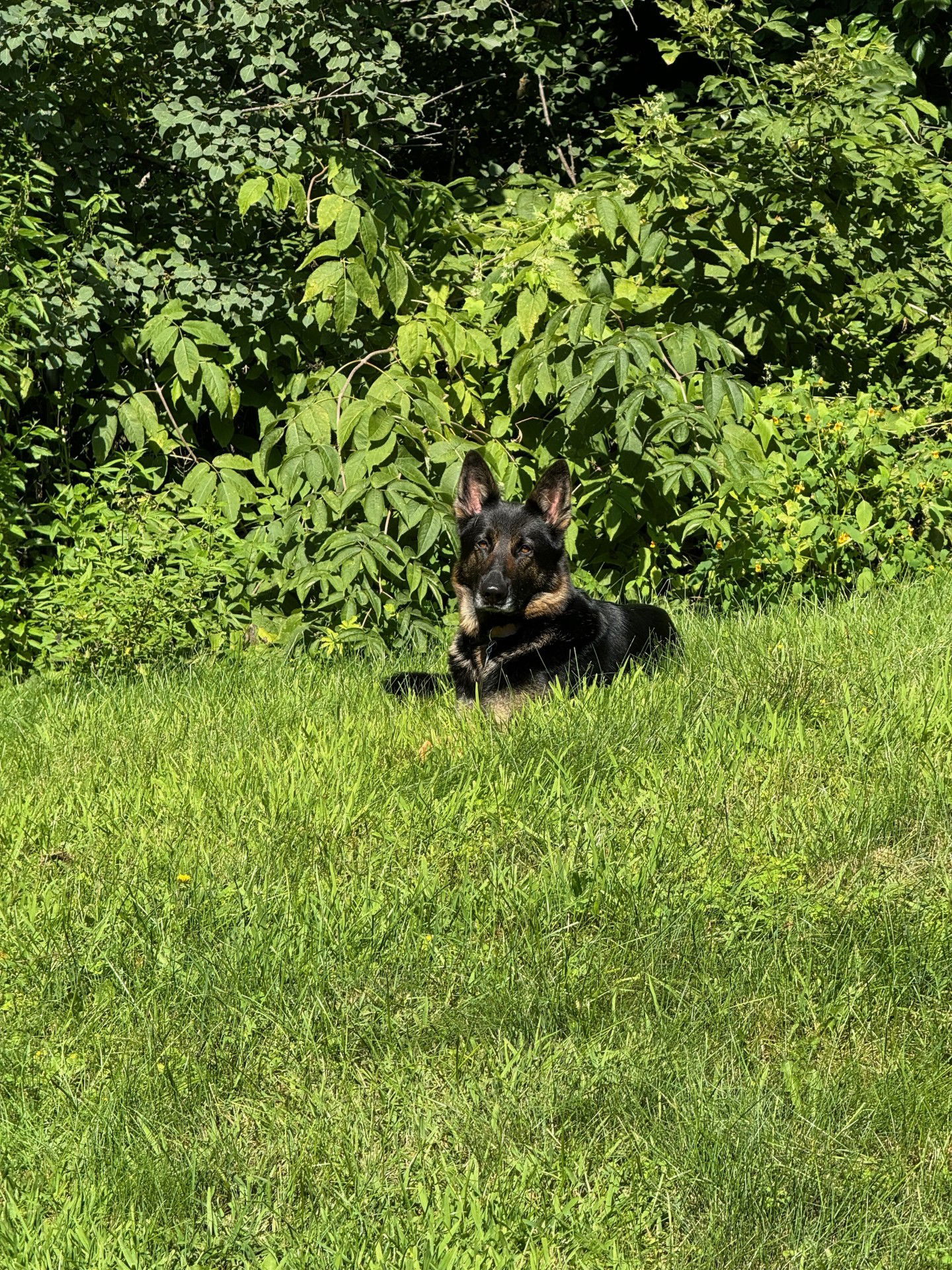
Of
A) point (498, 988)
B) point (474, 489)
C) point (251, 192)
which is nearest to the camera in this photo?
point (498, 988)

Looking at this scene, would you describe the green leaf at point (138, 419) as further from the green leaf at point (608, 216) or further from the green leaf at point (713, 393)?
the green leaf at point (713, 393)

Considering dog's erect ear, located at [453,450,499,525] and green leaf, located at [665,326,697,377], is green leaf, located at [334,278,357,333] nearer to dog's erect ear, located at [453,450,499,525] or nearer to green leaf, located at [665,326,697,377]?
dog's erect ear, located at [453,450,499,525]

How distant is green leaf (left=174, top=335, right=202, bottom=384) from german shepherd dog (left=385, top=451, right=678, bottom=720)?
6.14ft

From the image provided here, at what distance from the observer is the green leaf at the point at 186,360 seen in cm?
705

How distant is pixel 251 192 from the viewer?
22.4 ft

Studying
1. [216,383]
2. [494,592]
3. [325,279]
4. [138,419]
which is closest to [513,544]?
[494,592]

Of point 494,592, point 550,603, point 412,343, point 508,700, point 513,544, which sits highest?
point 412,343

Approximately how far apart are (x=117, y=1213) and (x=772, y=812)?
2157mm

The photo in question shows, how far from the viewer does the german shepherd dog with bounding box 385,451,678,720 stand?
5.64 m

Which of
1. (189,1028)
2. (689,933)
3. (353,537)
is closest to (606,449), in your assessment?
(353,537)

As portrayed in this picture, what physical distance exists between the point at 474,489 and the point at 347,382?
1.49 metres

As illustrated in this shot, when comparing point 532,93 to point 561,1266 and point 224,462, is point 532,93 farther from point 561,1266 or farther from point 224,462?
point 561,1266

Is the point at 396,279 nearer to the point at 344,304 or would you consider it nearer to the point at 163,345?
the point at 344,304

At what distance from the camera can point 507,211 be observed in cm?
809
